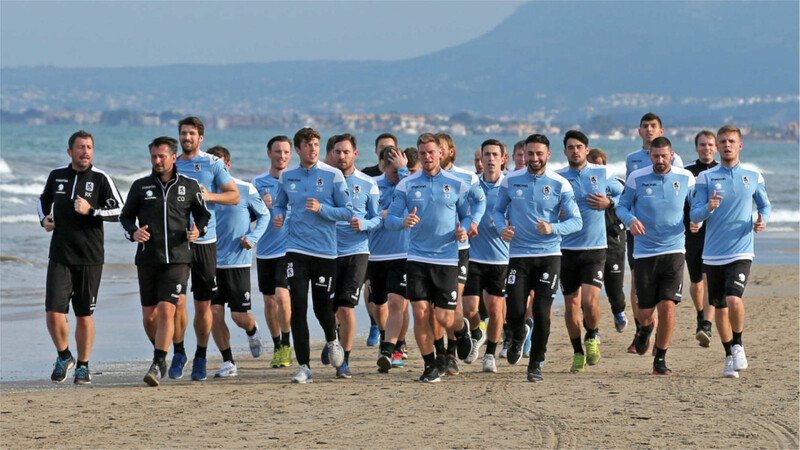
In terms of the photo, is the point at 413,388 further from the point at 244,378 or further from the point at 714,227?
the point at 714,227

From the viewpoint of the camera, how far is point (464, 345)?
11359mm

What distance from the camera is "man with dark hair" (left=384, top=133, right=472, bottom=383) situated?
1025cm

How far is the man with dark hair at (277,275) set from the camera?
11.6 meters

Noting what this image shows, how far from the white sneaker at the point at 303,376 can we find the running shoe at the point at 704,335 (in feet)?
14.2

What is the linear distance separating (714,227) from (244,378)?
180 inches

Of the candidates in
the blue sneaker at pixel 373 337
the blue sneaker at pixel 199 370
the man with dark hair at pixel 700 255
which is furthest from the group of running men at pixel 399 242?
the blue sneaker at pixel 373 337

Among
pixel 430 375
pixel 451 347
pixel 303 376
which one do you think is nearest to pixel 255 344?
pixel 303 376

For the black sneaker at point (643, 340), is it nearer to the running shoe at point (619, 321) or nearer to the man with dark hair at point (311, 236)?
the running shoe at point (619, 321)

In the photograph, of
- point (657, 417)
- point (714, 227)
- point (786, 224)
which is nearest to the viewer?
point (657, 417)

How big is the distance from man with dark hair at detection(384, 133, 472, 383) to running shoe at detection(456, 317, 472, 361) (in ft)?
3.08

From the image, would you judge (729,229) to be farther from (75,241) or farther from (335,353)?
(75,241)

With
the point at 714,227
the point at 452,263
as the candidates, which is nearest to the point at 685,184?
the point at 714,227

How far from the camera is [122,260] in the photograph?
2122 cm

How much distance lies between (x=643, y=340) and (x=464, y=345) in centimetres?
182
